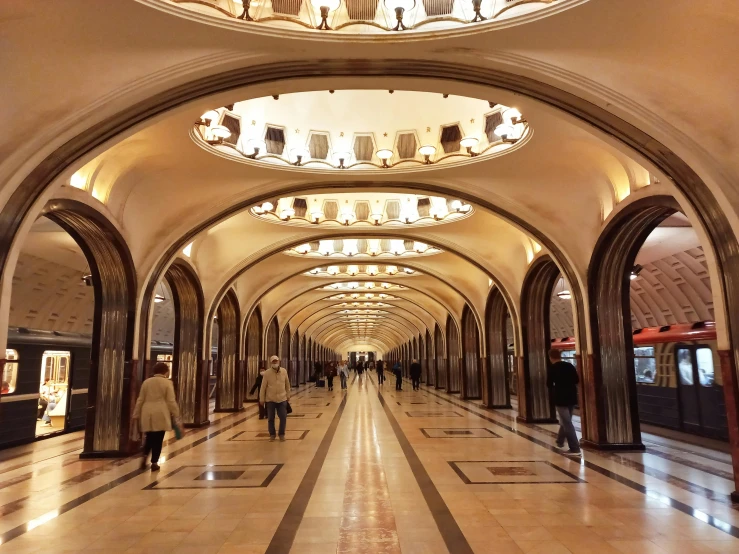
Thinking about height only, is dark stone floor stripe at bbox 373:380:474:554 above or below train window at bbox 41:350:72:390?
below

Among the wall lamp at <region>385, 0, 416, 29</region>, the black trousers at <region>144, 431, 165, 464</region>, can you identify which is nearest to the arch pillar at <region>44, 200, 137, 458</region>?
the black trousers at <region>144, 431, 165, 464</region>

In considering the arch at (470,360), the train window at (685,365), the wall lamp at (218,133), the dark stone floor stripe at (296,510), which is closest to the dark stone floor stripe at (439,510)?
the dark stone floor stripe at (296,510)

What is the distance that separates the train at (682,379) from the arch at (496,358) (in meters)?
4.34

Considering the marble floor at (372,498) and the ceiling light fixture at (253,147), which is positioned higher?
the ceiling light fixture at (253,147)

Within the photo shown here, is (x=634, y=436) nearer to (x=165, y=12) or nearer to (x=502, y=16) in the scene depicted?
(x=502, y=16)

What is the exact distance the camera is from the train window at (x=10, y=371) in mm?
9602

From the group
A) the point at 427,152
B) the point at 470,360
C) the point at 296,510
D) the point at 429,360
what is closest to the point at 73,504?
the point at 296,510

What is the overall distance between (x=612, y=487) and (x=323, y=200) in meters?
8.67

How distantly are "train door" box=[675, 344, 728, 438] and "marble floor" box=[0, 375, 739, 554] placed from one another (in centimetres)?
67

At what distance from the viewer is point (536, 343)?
A: 12383 millimetres

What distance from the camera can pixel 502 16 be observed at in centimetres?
486

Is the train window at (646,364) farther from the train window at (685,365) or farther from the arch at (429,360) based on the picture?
the arch at (429,360)

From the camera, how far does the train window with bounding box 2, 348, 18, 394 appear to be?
9602 mm

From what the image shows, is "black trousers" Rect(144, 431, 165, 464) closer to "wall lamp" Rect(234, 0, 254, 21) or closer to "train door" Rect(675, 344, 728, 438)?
"wall lamp" Rect(234, 0, 254, 21)
